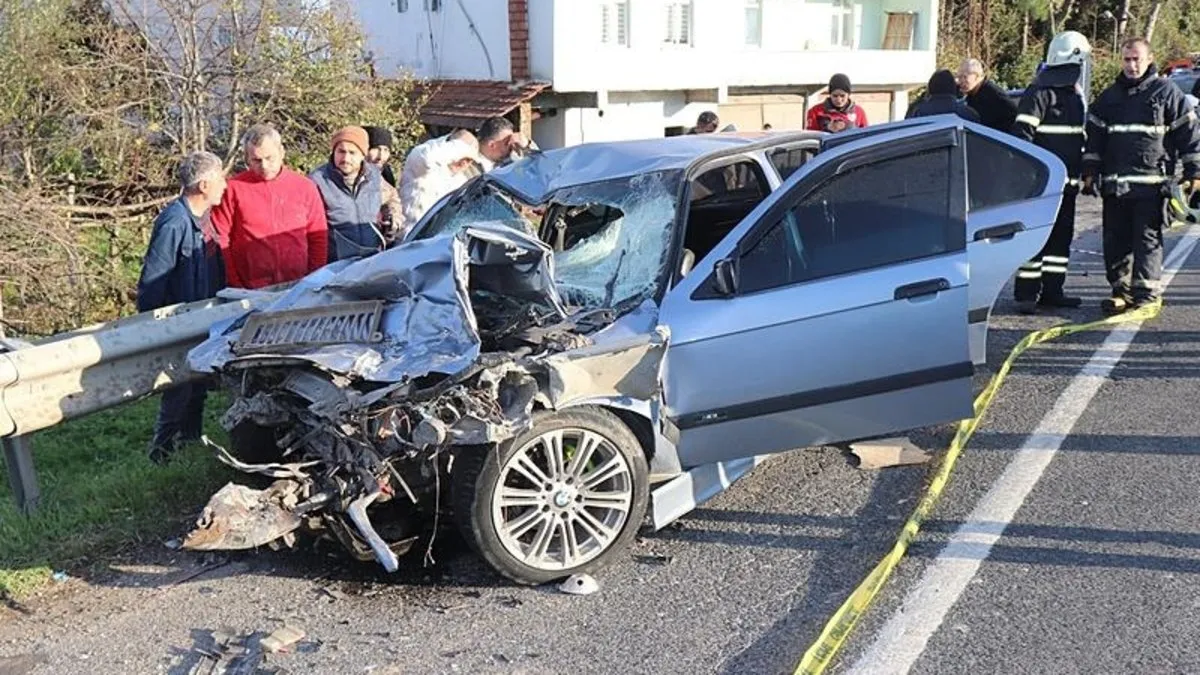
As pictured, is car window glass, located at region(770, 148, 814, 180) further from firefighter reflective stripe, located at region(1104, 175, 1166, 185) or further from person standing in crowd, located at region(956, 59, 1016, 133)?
person standing in crowd, located at region(956, 59, 1016, 133)

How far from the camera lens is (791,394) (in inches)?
174

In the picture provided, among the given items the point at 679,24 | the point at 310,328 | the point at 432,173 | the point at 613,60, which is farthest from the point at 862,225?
the point at 679,24

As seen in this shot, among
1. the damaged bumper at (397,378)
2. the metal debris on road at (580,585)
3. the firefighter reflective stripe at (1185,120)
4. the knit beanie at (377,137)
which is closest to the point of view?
the damaged bumper at (397,378)

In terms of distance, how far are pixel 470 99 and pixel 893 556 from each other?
14.9m

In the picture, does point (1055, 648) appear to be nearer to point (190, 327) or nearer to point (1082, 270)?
point (190, 327)

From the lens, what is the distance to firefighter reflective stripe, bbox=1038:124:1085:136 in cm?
770

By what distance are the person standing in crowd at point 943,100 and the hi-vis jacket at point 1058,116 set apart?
553 millimetres

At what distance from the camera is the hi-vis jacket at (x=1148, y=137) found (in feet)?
24.0

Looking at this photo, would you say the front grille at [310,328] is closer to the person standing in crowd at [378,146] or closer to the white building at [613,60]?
the person standing in crowd at [378,146]

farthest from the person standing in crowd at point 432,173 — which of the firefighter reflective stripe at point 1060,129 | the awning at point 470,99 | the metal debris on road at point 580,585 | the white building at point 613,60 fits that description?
the awning at point 470,99

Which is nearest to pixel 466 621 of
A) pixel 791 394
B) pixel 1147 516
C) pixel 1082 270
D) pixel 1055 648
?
pixel 791 394

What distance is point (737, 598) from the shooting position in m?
3.92

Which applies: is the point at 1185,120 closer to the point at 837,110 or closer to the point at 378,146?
the point at 837,110

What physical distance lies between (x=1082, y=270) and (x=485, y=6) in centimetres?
1153
